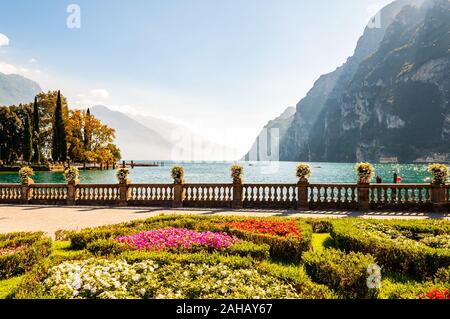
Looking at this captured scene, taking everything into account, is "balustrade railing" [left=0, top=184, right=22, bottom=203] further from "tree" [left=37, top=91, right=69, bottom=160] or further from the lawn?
"tree" [left=37, top=91, right=69, bottom=160]

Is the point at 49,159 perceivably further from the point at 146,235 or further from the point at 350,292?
the point at 350,292

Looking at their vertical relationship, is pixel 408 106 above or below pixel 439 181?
above

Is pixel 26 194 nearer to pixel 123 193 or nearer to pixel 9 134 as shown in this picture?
pixel 123 193

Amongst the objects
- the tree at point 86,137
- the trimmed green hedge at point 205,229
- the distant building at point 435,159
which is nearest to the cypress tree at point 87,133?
the tree at point 86,137

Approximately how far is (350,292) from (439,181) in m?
13.6

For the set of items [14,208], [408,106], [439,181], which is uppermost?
[408,106]

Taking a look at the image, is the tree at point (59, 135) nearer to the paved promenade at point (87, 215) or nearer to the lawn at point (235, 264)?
the paved promenade at point (87, 215)

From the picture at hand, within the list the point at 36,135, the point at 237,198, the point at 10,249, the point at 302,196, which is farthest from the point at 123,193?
the point at 36,135

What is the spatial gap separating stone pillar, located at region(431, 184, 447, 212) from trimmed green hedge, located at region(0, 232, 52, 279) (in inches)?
678

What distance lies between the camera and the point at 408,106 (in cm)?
18688

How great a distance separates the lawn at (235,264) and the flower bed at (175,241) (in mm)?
27

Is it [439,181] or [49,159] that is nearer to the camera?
[439,181]

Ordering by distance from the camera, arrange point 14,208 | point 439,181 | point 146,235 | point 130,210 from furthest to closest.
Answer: point 14,208 → point 130,210 → point 439,181 → point 146,235
